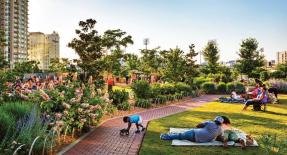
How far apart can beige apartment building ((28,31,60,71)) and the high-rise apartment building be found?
17842mm

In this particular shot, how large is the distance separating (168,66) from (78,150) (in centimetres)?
2008

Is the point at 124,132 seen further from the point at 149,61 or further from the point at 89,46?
the point at 149,61

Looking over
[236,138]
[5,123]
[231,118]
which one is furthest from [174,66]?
[5,123]

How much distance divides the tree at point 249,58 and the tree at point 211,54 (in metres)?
3.43

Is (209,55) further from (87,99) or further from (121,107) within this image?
(87,99)

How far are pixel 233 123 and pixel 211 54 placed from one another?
32.9m

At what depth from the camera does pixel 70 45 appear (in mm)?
23594

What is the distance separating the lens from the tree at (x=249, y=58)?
41.4 m

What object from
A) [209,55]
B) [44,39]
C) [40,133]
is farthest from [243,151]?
[44,39]

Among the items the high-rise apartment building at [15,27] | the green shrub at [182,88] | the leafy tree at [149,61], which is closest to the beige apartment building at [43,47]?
the high-rise apartment building at [15,27]

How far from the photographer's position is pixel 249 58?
1656 inches

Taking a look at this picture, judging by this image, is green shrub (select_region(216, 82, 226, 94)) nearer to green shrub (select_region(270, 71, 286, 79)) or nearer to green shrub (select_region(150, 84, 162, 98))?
green shrub (select_region(150, 84, 162, 98))

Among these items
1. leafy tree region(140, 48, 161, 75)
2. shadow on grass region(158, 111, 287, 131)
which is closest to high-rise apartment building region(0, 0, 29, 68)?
leafy tree region(140, 48, 161, 75)

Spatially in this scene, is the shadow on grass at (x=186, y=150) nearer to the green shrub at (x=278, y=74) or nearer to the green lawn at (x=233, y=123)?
the green lawn at (x=233, y=123)
